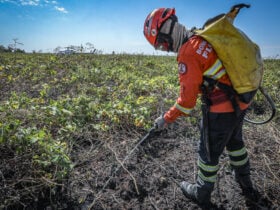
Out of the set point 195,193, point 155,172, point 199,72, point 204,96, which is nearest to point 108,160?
point 155,172

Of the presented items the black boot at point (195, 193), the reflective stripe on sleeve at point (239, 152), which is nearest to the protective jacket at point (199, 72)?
the reflective stripe on sleeve at point (239, 152)

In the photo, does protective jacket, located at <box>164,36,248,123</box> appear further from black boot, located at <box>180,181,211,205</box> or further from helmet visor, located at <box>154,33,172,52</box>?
black boot, located at <box>180,181,211,205</box>

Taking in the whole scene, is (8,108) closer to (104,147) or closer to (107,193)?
(104,147)

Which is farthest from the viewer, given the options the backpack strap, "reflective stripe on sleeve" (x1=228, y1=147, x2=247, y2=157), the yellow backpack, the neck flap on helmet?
"reflective stripe on sleeve" (x1=228, y1=147, x2=247, y2=157)

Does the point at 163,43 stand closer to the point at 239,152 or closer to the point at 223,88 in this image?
the point at 223,88

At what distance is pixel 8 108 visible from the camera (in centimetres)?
317

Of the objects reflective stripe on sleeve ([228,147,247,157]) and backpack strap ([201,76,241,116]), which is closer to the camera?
backpack strap ([201,76,241,116])

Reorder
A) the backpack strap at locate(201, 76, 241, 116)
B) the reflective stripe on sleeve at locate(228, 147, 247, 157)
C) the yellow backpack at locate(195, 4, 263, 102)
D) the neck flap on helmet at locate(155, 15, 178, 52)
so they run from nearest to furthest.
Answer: the yellow backpack at locate(195, 4, 263, 102) → the backpack strap at locate(201, 76, 241, 116) → the neck flap on helmet at locate(155, 15, 178, 52) → the reflective stripe on sleeve at locate(228, 147, 247, 157)

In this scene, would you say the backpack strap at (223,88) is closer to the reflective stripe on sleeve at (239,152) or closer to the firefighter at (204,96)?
the firefighter at (204,96)

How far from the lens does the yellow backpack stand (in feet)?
5.82

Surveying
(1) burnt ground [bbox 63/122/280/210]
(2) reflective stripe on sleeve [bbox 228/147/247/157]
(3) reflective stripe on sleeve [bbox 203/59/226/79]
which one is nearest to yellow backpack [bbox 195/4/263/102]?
(3) reflective stripe on sleeve [bbox 203/59/226/79]

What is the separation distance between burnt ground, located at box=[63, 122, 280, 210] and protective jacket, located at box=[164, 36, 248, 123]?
1096 mm

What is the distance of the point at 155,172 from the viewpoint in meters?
2.72

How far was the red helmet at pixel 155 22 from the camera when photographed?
2170mm
